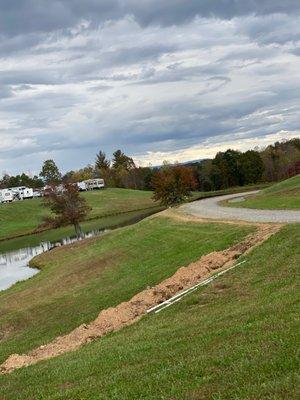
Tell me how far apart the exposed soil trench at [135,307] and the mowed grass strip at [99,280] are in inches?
88.0

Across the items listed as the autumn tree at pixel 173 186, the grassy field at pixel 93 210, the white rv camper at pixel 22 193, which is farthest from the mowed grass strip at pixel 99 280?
the white rv camper at pixel 22 193

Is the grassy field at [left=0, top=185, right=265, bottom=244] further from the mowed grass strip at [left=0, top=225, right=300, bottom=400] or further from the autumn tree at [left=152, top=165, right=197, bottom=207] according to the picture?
the mowed grass strip at [left=0, top=225, right=300, bottom=400]

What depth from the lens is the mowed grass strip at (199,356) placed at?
8.45 metres

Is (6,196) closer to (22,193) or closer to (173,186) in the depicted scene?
(22,193)

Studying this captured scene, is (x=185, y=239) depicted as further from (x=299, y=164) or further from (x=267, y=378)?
(x=299, y=164)

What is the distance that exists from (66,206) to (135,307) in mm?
51988

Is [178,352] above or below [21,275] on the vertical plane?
above

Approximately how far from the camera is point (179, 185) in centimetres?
8512

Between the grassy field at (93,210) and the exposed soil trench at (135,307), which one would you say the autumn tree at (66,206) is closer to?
the grassy field at (93,210)

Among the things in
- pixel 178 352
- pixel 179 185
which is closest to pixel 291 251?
pixel 178 352

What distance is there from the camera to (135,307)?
20781 mm

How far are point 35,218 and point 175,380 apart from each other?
402 feet

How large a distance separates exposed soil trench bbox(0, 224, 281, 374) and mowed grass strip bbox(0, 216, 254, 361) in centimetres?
223

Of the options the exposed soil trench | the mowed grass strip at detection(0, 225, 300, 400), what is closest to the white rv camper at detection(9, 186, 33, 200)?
the exposed soil trench
